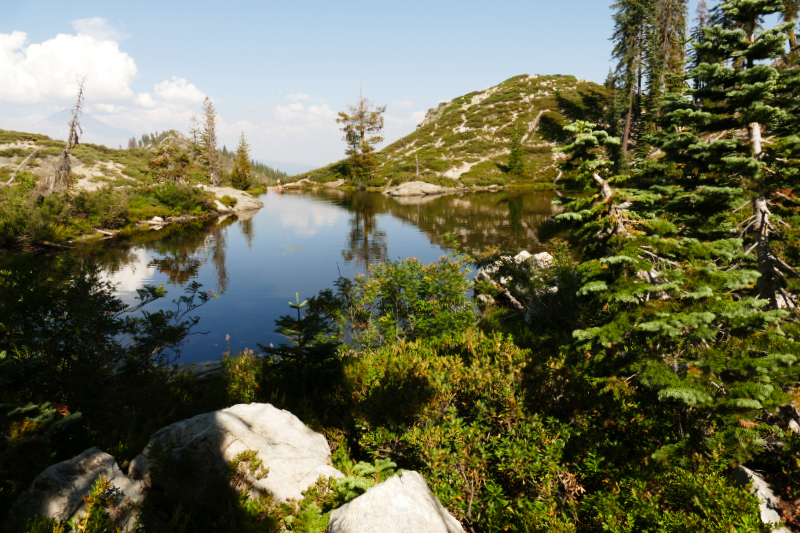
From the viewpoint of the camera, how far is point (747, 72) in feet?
19.7

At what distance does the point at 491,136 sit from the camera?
88.9 metres

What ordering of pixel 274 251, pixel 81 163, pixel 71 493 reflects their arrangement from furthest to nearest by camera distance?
pixel 81 163
pixel 274 251
pixel 71 493

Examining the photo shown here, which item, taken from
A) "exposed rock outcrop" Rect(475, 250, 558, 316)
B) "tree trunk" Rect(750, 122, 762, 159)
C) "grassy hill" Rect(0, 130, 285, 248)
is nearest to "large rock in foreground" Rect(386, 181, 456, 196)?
"grassy hill" Rect(0, 130, 285, 248)

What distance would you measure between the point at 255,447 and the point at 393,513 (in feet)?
7.11

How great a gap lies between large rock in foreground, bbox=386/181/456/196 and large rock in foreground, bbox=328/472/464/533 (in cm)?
5848

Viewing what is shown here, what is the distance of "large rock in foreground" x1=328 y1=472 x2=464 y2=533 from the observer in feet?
10.4

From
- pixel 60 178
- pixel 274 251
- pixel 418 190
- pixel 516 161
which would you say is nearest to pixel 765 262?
pixel 274 251

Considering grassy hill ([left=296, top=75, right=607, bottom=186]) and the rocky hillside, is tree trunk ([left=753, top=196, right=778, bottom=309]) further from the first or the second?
grassy hill ([left=296, top=75, right=607, bottom=186])

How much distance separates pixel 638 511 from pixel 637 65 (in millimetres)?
65972

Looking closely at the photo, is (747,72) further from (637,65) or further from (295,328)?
(637,65)

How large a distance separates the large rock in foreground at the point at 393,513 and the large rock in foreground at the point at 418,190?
58483 millimetres

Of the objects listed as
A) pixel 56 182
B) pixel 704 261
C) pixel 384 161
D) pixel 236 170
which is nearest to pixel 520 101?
pixel 384 161

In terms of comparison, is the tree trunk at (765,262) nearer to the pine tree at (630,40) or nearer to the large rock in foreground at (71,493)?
the large rock in foreground at (71,493)

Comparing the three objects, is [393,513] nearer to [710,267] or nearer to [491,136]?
[710,267]
